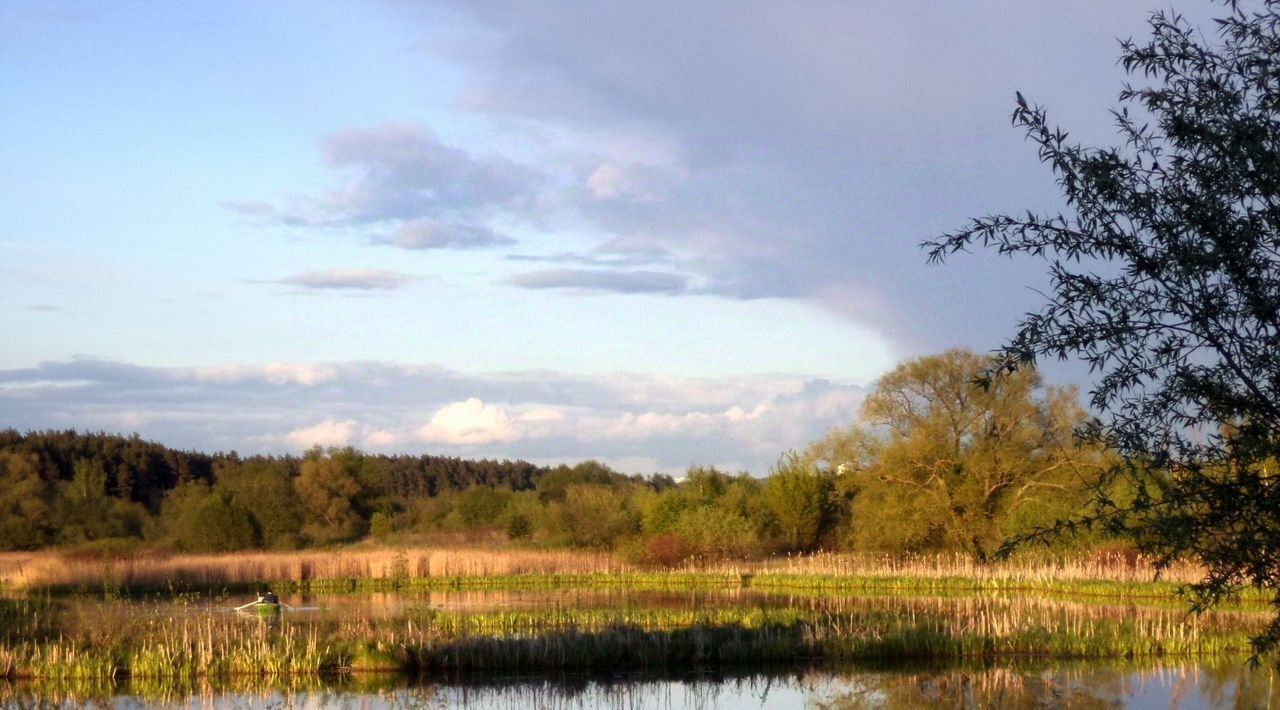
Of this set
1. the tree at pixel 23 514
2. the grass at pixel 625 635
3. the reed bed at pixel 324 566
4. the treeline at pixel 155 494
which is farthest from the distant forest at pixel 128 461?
the grass at pixel 625 635

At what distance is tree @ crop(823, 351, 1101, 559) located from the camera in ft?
131

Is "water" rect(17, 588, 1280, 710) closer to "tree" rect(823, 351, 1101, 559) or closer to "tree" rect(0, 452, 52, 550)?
"tree" rect(823, 351, 1101, 559)

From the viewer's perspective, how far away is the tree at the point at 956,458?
39.9 m

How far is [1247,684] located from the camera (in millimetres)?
16562

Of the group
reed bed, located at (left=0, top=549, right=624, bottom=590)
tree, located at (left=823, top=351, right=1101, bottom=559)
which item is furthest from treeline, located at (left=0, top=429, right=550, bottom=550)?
tree, located at (left=823, top=351, right=1101, bottom=559)

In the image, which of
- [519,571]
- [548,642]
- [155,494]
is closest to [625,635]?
[548,642]

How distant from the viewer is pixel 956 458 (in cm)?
4069

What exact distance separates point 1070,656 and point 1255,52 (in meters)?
14.6

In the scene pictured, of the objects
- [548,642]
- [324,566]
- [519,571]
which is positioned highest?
[548,642]

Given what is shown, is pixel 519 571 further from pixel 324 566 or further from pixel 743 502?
pixel 743 502

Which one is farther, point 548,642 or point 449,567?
point 449,567

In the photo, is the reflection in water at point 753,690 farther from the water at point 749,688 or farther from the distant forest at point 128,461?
the distant forest at point 128,461

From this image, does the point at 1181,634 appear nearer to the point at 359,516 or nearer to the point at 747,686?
the point at 747,686

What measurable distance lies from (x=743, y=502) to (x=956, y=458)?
10.3 meters
